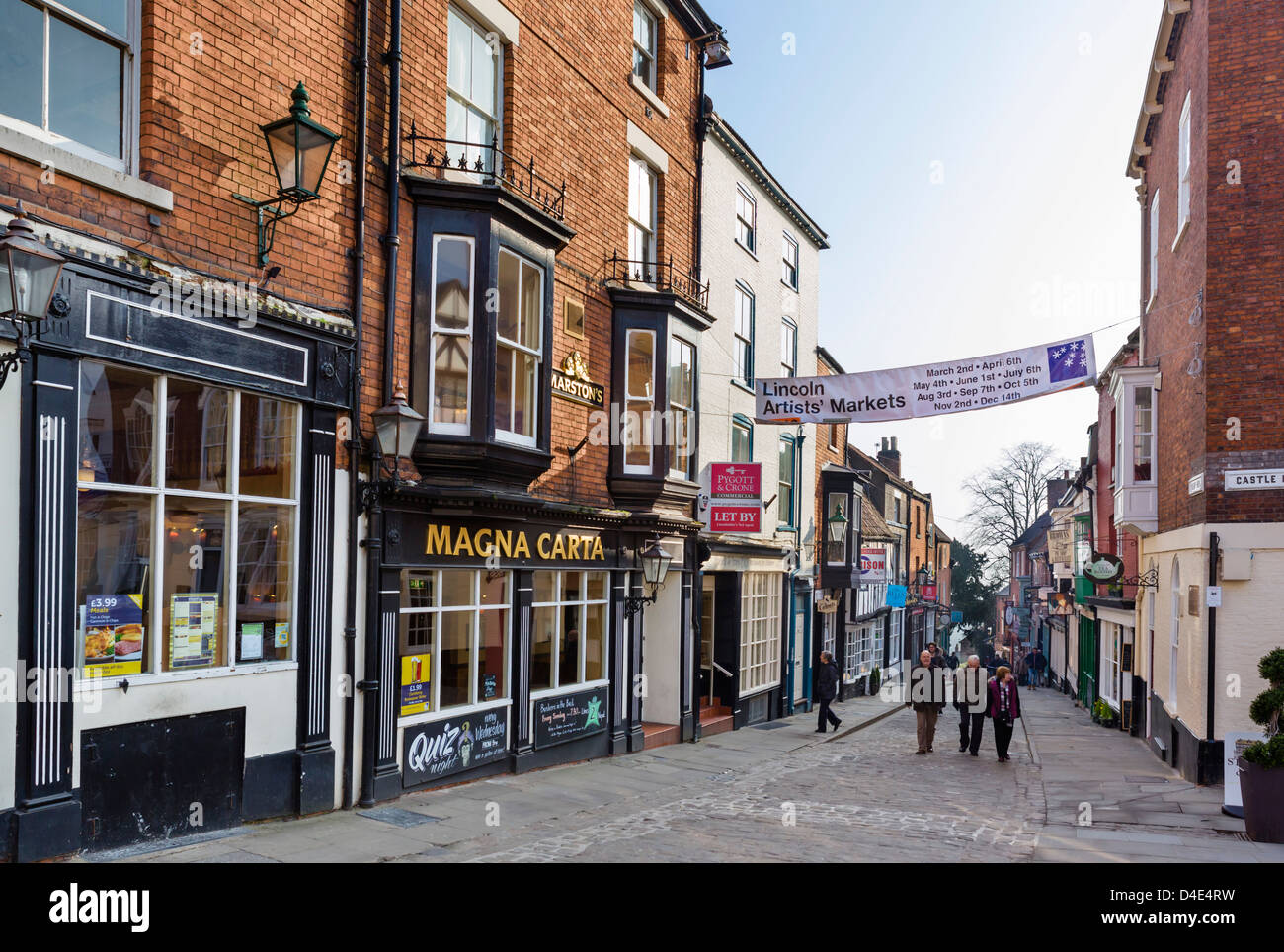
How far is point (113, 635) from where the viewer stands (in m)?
7.54

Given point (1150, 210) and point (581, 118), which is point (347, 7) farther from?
point (1150, 210)

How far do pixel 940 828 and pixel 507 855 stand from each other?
464 cm

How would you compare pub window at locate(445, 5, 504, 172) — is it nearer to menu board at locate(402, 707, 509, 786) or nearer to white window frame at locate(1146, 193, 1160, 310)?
menu board at locate(402, 707, 509, 786)

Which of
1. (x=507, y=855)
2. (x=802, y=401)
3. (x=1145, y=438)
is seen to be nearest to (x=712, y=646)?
(x=802, y=401)

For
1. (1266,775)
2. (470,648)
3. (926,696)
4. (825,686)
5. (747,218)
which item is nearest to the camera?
(1266,775)

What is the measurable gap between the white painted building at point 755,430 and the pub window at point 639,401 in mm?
2188

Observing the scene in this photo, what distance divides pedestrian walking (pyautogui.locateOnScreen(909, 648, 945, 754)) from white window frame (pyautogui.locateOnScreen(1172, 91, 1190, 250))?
7.76 m

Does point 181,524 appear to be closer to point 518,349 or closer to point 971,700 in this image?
point 518,349

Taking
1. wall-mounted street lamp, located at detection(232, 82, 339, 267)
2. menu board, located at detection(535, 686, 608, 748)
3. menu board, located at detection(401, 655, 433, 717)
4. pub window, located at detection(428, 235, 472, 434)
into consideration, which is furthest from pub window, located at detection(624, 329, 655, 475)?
wall-mounted street lamp, located at detection(232, 82, 339, 267)

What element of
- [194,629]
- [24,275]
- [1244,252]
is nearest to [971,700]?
[1244,252]

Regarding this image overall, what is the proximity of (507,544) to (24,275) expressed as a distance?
678cm

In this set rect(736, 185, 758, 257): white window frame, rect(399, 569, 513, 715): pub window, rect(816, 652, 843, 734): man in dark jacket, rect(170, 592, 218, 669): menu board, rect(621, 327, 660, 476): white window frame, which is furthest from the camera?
rect(736, 185, 758, 257): white window frame

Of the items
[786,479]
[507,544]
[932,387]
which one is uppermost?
[932,387]

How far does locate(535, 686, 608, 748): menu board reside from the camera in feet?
42.8
